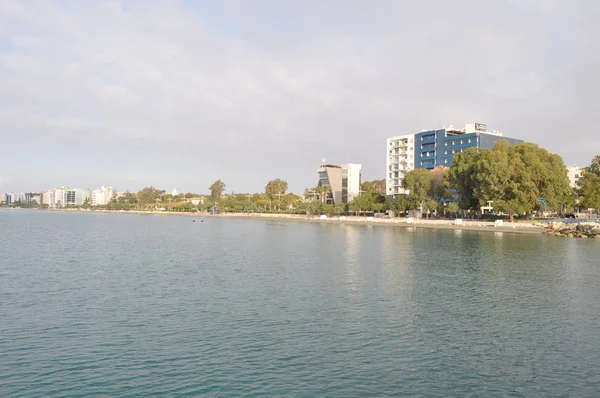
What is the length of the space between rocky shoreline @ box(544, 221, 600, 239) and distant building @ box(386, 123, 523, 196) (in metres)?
54.0

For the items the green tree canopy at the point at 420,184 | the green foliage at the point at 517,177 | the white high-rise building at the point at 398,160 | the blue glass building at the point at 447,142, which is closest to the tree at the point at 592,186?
the green foliage at the point at 517,177

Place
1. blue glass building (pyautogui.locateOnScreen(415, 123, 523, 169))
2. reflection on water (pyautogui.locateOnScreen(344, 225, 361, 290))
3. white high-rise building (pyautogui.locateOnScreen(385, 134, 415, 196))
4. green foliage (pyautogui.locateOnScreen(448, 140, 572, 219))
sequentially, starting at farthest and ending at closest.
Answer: white high-rise building (pyautogui.locateOnScreen(385, 134, 415, 196))
blue glass building (pyautogui.locateOnScreen(415, 123, 523, 169))
green foliage (pyautogui.locateOnScreen(448, 140, 572, 219))
reflection on water (pyautogui.locateOnScreen(344, 225, 361, 290))

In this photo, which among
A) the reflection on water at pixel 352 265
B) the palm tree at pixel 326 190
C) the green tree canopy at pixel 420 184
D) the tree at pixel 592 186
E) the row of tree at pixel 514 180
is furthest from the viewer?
the palm tree at pixel 326 190

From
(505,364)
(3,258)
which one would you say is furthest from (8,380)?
(3,258)

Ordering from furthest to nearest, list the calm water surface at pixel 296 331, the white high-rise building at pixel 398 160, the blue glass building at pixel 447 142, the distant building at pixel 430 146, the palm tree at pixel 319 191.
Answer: the palm tree at pixel 319 191 < the white high-rise building at pixel 398 160 < the distant building at pixel 430 146 < the blue glass building at pixel 447 142 < the calm water surface at pixel 296 331

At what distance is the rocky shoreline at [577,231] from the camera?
74.2 metres

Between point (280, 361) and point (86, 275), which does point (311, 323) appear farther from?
point (86, 275)

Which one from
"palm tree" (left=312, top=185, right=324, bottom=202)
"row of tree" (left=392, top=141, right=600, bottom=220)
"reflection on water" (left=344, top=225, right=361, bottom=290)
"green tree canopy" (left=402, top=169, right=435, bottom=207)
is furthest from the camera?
"palm tree" (left=312, top=185, right=324, bottom=202)

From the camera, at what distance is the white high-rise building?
157 meters

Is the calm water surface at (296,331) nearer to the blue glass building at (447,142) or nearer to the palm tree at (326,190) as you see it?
the blue glass building at (447,142)

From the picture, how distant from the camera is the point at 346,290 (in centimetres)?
2747

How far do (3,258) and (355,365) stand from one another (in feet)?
125

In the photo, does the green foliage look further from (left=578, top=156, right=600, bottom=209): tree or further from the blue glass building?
the blue glass building

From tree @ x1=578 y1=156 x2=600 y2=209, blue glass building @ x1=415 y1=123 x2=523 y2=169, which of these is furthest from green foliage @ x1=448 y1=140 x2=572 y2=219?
blue glass building @ x1=415 y1=123 x2=523 y2=169
